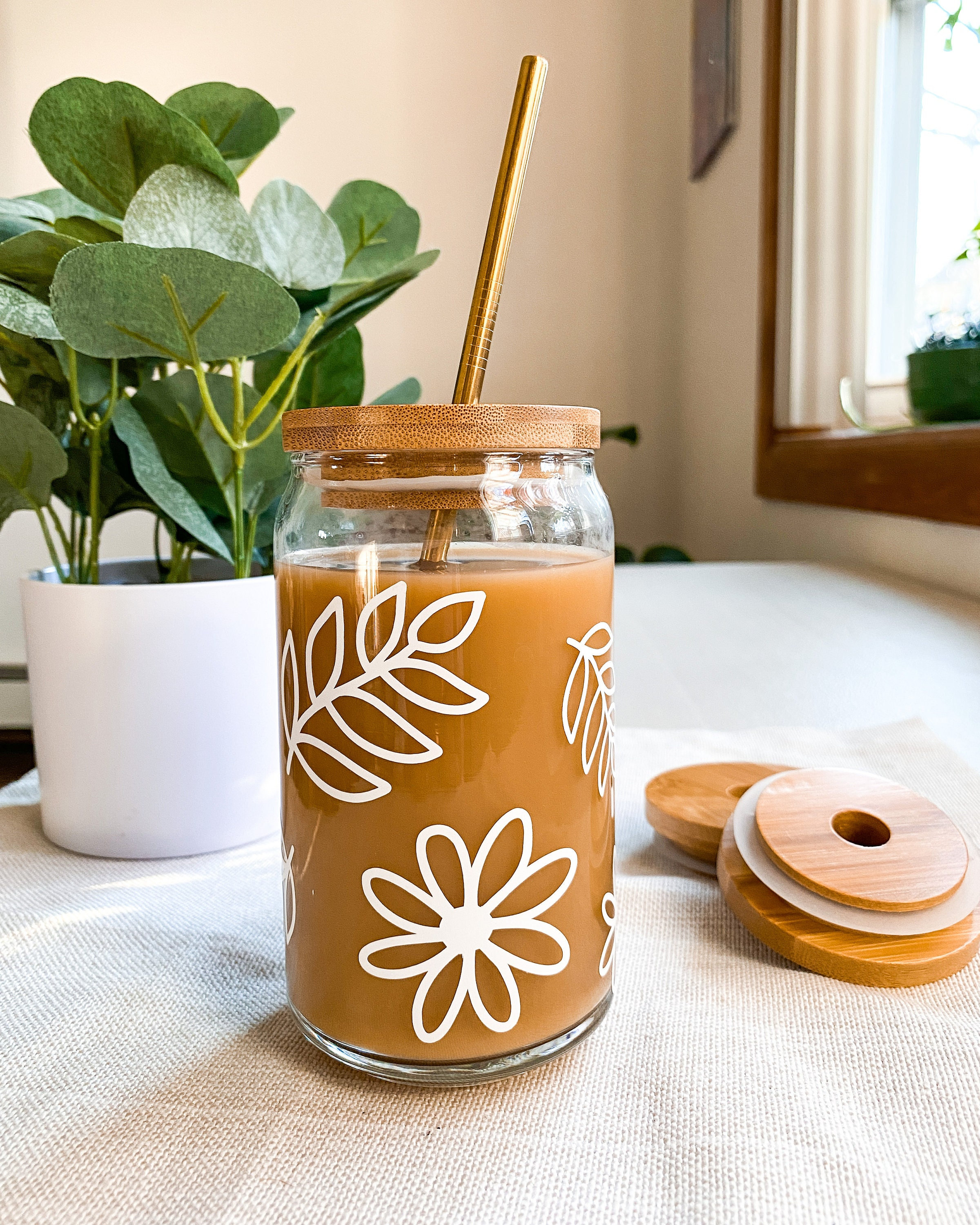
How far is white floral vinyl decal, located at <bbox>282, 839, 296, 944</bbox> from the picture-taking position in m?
0.31

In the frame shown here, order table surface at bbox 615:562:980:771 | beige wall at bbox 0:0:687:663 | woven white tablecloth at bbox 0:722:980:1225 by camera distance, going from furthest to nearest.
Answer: beige wall at bbox 0:0:687:663 → table surface at bbox 615:562:980:771 → woven white tablecloth at bbox 0:722:980:1225

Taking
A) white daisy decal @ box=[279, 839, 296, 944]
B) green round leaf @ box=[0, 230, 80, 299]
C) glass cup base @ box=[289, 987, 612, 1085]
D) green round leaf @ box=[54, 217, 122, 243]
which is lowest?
glass cup base @ box=[289, 987, 612, 1085]

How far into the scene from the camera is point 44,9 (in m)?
2.26

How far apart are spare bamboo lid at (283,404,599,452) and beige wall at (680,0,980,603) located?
93 cm

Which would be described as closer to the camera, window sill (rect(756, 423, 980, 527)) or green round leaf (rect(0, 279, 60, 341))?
green round leaf (rect(0, 279, 60, 341))

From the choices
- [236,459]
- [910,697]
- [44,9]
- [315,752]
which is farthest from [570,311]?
[315,752]

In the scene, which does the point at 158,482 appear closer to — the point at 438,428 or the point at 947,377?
the point at 438,428

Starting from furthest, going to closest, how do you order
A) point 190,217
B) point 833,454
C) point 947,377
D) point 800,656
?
point 833,454
point 947,377
point 800,656
point 190,217

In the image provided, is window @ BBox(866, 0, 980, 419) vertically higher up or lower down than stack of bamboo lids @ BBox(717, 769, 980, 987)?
higher up

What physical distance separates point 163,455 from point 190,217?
0.13 m

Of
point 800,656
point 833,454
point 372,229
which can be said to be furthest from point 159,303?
point 833,454

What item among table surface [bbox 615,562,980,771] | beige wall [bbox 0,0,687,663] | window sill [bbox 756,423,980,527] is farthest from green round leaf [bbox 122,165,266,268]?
beige wall [bbox 0,0,687,663]

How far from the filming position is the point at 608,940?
1.04 ft

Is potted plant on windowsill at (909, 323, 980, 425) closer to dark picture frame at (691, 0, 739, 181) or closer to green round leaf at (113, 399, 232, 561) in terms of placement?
green round leaf at (113, 399, 232, 561)
